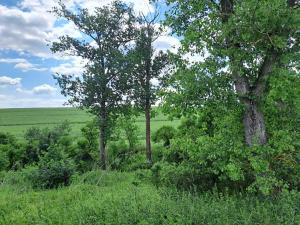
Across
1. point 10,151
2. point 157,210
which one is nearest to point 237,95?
point 157,210

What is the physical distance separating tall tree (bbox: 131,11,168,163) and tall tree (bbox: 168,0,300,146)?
1334cm

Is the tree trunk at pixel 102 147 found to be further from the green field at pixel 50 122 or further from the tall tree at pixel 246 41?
the green field at pixel 50 122

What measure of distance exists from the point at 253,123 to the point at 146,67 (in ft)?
52.4

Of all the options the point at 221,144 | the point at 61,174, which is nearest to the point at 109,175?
the point at 61,174

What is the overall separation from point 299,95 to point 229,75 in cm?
237

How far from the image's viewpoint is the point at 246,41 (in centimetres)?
1221

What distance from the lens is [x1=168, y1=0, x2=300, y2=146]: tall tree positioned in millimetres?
11414

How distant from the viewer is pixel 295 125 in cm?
1289

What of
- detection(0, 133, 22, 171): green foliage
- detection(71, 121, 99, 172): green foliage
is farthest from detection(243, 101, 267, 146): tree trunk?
detection(0, 133, 22, 171): green foliage

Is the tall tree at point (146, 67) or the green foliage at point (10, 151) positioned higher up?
the tall tree at point (146, 67)

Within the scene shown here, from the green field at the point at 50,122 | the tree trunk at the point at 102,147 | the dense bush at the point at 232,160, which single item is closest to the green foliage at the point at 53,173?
the tree trunk at the point at 102,147

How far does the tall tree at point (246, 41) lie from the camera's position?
11414mm

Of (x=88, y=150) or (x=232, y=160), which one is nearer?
(x=232, y=160)

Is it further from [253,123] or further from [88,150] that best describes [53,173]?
[253,123]
